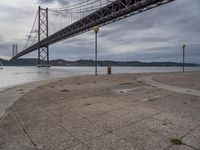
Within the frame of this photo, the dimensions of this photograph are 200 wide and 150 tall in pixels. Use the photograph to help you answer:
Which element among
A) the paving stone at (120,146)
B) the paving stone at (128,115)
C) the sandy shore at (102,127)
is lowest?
the paving stone at (120,146)

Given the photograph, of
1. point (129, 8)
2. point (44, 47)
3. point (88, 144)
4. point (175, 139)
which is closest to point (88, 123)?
point (88, 144)

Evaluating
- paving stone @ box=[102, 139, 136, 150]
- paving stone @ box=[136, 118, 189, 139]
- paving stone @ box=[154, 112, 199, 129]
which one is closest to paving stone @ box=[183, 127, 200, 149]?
paving stone @ box=[136, 118, 189, 139]

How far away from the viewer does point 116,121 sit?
3715 millimetres

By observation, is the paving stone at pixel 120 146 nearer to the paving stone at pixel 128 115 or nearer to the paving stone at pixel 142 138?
the paving stone at pixel 142 138

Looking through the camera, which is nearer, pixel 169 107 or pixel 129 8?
pixel 169 107

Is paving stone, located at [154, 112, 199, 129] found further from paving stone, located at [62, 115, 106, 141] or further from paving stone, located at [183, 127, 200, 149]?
paving stone, located at [62, 115, 106, 141]

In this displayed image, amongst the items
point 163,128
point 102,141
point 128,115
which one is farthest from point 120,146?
point 128,115

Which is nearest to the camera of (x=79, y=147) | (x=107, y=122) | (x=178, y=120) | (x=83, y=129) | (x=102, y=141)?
(x=79, y=147)

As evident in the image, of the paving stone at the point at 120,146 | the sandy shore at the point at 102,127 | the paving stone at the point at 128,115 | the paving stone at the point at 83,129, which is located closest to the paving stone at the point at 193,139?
the sandy shore at the point at 102,127

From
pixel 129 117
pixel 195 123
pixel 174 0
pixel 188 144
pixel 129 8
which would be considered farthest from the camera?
pixel 129 8

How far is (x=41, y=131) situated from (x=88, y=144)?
1029mm

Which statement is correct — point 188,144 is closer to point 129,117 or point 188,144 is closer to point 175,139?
point 175,139

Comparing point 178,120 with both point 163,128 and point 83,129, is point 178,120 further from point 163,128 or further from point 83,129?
point 83,129

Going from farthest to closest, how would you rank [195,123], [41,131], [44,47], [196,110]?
1. [44,47]
2. [196,110]
3. [195,123]
4. [41,131]
